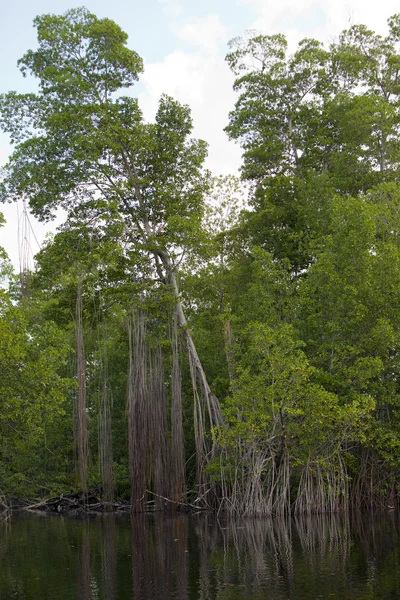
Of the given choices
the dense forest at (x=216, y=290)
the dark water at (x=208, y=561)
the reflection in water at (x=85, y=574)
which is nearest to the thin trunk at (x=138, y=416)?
the dense forest at (x=216, y=290)

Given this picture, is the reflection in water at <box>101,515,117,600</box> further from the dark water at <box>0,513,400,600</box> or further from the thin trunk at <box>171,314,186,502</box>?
the thin trunk at <box>171,314,186,502</box>

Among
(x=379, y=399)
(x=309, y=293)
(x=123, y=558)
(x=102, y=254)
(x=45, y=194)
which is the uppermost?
(x=45, y=194)

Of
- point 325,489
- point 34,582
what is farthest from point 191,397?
point 34,582

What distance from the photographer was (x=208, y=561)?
9.45m

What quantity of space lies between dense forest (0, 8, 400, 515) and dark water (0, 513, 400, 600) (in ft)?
6.61

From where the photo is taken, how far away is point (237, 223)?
894 inches

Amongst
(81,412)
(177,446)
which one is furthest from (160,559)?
(81,412)

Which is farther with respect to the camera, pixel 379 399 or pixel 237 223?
pixel 237 223

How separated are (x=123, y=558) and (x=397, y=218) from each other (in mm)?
11337

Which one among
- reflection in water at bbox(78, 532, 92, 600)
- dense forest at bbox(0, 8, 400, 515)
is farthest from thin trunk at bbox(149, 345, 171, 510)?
reflection in water at bbox(78, 532, 92, 600)

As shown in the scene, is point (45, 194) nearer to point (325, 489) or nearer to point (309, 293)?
point (309, 293)

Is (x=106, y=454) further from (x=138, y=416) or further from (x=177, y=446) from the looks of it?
(x=177, y=446)

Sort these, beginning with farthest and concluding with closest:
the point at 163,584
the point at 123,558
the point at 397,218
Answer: the point at 397,218
the point at 123,558
the point at 163,584

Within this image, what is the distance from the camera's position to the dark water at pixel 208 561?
23.9ft
